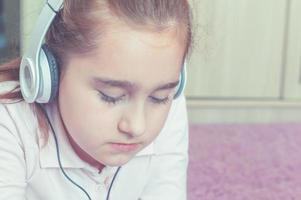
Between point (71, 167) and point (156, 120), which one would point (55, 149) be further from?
point (156, 120)

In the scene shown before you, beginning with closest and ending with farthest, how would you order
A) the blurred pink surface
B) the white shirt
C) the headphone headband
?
1. the headphone headband
2. the white shirt
3. the blurred pink surface

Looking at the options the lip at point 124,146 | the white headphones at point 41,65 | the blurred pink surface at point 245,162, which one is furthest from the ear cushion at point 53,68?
the blurred pink surface at point 245,162

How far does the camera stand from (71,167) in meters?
1.02

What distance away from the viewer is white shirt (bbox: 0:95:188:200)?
969mm

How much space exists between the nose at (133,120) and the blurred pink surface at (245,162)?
60 centimetres

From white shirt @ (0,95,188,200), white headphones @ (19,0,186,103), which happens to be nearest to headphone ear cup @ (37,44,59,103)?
white headphones @ (19,0,186,103)

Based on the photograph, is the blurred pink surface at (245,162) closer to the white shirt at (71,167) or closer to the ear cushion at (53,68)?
the white shirt at (71,167)

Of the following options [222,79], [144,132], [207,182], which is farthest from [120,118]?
[222,79]

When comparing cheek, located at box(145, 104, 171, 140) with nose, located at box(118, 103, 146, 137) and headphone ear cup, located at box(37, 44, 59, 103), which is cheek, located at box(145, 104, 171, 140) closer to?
nose, located at box(118, 103, 146, 137)

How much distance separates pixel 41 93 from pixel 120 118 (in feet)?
0.34

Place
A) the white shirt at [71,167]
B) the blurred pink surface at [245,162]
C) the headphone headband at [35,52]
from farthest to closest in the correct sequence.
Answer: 1. the blurred pink surface at [245,162]
2. the white shirt at [71,167]
3. the headphone headband at [35,52]

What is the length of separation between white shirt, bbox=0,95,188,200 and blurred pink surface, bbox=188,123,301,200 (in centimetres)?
32

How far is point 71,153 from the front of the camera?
1.01 m

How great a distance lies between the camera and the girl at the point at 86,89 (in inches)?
34.2
